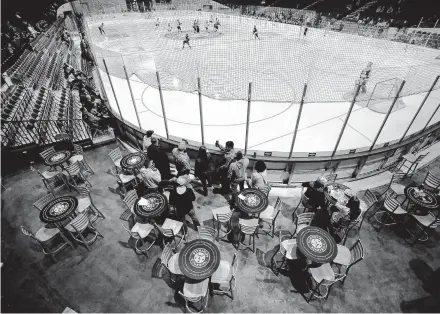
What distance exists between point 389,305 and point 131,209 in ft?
17.9

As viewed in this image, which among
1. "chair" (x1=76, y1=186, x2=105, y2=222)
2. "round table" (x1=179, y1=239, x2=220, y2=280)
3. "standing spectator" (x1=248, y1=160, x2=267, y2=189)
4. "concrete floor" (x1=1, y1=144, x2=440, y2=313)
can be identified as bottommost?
"concrete floor" (x1=1, y1=144, x2=440, y2=313)

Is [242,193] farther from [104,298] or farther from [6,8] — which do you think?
[6,8]

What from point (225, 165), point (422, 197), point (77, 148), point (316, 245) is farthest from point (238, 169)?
point (77, 148)

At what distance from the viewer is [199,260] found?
3.82 metres

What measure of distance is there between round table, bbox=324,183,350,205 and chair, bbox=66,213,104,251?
5.34 metres

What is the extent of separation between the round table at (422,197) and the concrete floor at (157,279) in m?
0.90

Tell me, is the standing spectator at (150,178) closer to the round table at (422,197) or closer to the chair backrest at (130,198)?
the chair backrest at (130,198)

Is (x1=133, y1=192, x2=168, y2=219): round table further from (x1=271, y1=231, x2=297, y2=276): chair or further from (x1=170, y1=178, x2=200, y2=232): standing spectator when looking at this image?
(x1=271, y1=231, x2=297, y2=276): chair

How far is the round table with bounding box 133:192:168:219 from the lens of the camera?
467cm

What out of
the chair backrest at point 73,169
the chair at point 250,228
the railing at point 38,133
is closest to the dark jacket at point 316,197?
the chair at point 250,228

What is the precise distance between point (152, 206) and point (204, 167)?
166 cm

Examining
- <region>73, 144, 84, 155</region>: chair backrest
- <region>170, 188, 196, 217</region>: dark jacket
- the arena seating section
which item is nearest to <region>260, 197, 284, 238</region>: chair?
<region>170, 188, 196, 217</region>: dark jacket

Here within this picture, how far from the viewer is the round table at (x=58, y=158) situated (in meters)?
6.16

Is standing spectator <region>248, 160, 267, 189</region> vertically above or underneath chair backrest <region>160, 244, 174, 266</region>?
above
